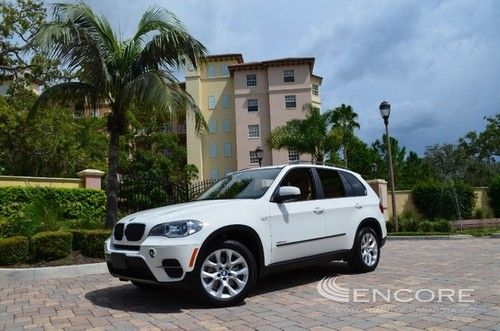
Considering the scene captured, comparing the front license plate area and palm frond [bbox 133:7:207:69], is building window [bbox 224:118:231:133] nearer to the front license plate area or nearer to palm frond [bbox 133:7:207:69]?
palm frond [bbox 133:7:207:69]

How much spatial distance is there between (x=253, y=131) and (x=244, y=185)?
45655 millimetres

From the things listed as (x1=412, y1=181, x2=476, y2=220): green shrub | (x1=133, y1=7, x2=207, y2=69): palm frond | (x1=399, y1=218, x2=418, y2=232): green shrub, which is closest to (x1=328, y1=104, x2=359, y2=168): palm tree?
(x1=412, y1=181, x2=476, y2=220): green shrub

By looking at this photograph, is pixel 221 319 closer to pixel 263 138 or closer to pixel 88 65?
pixel 88 65

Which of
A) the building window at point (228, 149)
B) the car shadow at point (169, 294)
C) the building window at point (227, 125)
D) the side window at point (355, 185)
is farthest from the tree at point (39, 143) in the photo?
the building window at point (227, 125)

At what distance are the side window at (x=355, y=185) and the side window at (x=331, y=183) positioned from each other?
0.26 metres

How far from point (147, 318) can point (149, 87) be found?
6830 millimetres

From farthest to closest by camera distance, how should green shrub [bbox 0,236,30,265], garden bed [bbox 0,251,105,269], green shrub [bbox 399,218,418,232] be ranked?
green shrub [bbox 399,218,418,232] < garden bed [bbox 0,251,105,269] < green shrub [bbox 0,236,30,265]

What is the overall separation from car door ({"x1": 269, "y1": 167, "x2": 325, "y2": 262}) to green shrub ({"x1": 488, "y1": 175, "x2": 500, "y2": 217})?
2351cm

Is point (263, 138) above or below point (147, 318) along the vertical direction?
above

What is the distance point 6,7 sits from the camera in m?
21.8

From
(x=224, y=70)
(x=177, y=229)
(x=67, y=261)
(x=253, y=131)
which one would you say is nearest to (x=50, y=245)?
(x=67, y=261)

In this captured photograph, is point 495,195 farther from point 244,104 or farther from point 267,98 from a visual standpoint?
point 244,104

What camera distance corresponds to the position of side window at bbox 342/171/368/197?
25.8ft

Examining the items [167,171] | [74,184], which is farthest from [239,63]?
[74,184]
